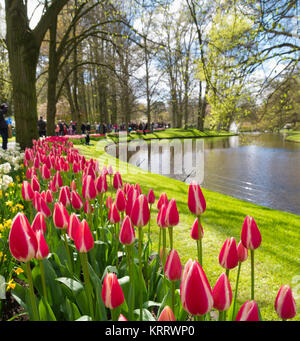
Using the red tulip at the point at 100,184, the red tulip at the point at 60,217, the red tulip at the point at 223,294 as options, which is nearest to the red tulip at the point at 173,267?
the red tulip at the point at 223,294

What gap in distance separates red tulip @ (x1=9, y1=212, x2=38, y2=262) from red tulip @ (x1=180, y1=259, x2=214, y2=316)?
2.03 feet

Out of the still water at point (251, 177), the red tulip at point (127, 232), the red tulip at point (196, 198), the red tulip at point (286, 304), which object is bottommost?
the still water at point (251, 177)

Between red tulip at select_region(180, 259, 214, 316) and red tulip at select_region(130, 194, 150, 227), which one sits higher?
red tulip at select_region(130, 194, 150, 227)

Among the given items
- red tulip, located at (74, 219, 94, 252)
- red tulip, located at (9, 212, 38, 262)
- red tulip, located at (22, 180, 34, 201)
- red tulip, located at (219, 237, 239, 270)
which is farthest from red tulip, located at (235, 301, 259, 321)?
red tulip, located at (22, 180, 34, 201)

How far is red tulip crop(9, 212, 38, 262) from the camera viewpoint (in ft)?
3.45

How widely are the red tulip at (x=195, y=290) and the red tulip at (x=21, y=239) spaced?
62 cm

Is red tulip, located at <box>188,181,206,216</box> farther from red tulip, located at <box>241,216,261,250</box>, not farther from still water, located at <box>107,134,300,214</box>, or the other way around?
still water, located at <box>107,134,300,214</box>

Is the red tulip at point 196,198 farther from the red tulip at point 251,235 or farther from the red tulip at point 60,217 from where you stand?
the red tulip at point 60,217

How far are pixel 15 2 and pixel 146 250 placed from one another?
7.80 m

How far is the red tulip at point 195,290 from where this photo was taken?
2.65 ft

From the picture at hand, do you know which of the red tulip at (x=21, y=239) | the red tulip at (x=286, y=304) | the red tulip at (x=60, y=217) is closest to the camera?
the red tulip at (x=286, y=304)

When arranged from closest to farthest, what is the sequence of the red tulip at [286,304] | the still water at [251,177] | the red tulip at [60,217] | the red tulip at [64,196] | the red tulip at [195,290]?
the red tulip at [195,290], the red tulip at [286,304], the red tulip at [60,217], the red tulip at [64,196], the still water at [251,177]
